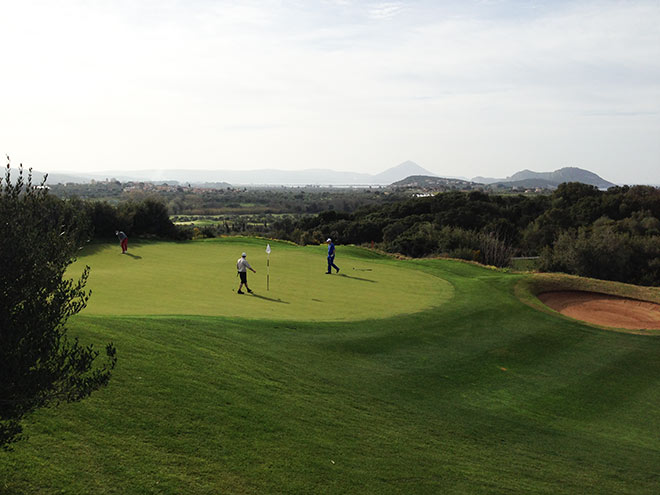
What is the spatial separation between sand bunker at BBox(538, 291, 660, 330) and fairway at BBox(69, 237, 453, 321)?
5.13 metres

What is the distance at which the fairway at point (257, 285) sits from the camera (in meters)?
17.6

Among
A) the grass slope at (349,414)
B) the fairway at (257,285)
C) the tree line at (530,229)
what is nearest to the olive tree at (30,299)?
the grass slope at (349,414)

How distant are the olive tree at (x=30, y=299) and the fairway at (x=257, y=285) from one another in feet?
Result: 33.0

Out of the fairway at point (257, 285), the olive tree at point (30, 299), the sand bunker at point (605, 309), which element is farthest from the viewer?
the sand bunker at point (605, 309)

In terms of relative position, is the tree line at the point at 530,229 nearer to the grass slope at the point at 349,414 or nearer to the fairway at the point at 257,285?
the fairway at the point at 257,285

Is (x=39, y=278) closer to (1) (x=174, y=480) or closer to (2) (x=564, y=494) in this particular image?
(1) (x=174, y=480)

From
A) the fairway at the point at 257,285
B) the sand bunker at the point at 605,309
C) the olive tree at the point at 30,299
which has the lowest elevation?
the sand bunker at the point at 605,309

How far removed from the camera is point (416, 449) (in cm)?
923

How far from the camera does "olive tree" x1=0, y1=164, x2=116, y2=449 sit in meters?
5.37

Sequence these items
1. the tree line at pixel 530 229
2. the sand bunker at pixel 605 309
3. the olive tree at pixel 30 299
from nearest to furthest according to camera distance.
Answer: the olive tree at pixel 30 299
the sand bunker at pixel 605 309
the tree line at pixel 530 229

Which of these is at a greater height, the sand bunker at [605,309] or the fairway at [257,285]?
the fairway at [257,285]

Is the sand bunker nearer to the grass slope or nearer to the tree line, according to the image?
the grass slope

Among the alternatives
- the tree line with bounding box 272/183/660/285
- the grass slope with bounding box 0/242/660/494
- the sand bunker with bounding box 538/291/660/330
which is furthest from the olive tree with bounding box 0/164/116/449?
the tree line with bounding box 272/183/660/285

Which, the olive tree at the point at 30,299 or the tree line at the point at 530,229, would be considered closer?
the olive tree at the point at 30,299
